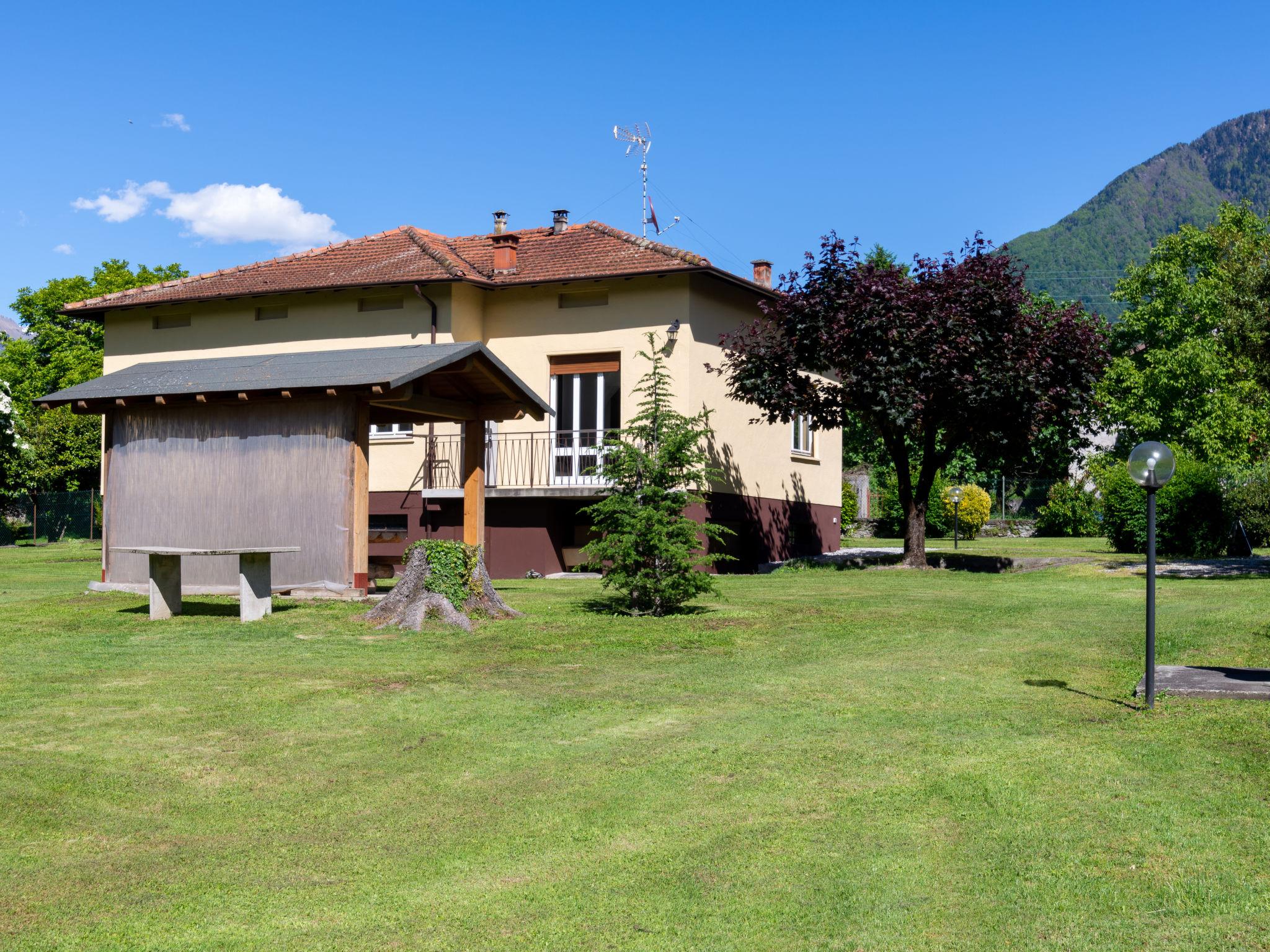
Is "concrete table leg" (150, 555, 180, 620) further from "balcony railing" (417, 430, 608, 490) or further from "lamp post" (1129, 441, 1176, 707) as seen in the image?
"balcony railing" (417, 430, 608, 490)

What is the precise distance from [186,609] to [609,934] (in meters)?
11.0

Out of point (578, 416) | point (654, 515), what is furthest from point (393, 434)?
point (654, 515)

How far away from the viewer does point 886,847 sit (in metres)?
5.61

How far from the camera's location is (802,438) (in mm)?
28500

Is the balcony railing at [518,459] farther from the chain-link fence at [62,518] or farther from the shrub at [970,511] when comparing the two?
the shrub at [970,511]

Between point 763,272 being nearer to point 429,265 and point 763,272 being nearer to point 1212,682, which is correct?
point 429,265

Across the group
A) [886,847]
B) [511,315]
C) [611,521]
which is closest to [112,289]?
[511,315]

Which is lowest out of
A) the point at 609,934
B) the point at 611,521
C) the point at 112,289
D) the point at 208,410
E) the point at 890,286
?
the point at 609,934

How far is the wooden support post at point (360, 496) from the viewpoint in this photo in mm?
14656

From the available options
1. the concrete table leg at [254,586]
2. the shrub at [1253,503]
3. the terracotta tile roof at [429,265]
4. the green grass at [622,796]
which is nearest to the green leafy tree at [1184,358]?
the shrub at [1253,503]

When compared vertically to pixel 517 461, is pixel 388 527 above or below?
below

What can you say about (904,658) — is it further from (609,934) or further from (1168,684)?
(609,934)

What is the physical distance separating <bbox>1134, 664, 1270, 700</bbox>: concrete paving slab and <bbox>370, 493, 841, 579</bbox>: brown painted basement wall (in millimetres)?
13024

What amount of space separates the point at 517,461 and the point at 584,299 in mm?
3457
